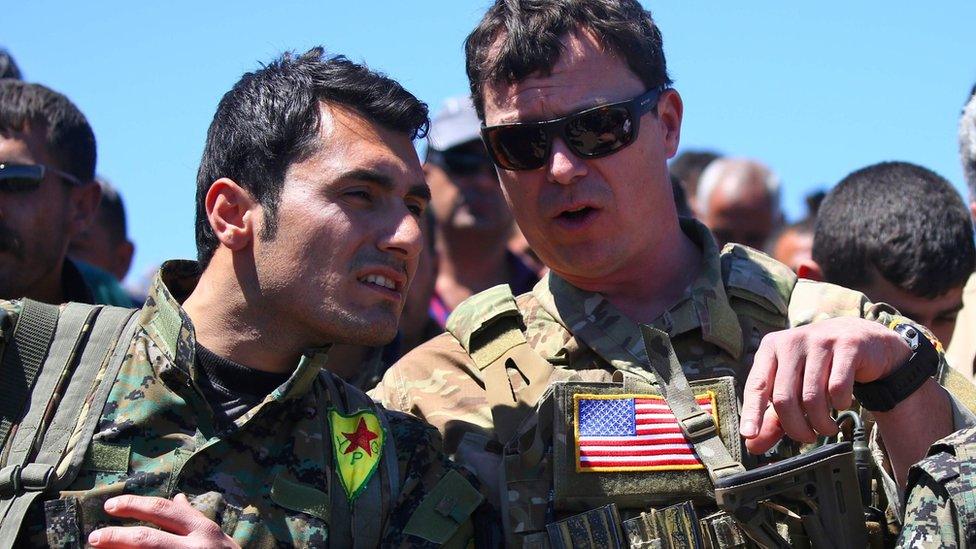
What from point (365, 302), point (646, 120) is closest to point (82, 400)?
point (365, 302)

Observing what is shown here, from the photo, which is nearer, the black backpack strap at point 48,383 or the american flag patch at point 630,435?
the black backpack strap at point 48,383

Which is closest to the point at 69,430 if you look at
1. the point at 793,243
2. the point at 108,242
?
the point at 108,242

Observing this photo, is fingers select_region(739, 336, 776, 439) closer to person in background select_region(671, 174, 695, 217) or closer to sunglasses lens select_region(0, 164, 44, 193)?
person in background select_region(671, 174, 695, 217)

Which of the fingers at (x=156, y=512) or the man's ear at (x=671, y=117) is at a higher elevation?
the man's ear at (x=671, y=117)

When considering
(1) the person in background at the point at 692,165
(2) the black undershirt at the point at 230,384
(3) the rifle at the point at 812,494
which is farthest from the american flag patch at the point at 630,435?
(1) the person in background at the point at 692,165

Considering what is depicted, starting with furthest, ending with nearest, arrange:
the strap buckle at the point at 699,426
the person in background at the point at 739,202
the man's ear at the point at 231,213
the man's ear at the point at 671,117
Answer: the person in background at the point at 739,202 < the man's ear at the point at 671,117 < the man's ear at the point at 231,213 < the strap buckle at the point at 699,426

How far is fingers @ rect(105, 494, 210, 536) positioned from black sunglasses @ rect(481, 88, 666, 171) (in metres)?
1.61

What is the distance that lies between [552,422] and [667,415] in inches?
14.1

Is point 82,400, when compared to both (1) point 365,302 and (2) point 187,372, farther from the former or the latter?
(1) point 365,302

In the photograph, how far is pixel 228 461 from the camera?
370cm

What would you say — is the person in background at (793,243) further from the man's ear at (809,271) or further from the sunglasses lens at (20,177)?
the sunglasses lens at (20,177)

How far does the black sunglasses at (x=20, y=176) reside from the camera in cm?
524

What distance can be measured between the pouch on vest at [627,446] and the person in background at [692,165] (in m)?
6.10

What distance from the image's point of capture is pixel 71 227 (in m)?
5.49
